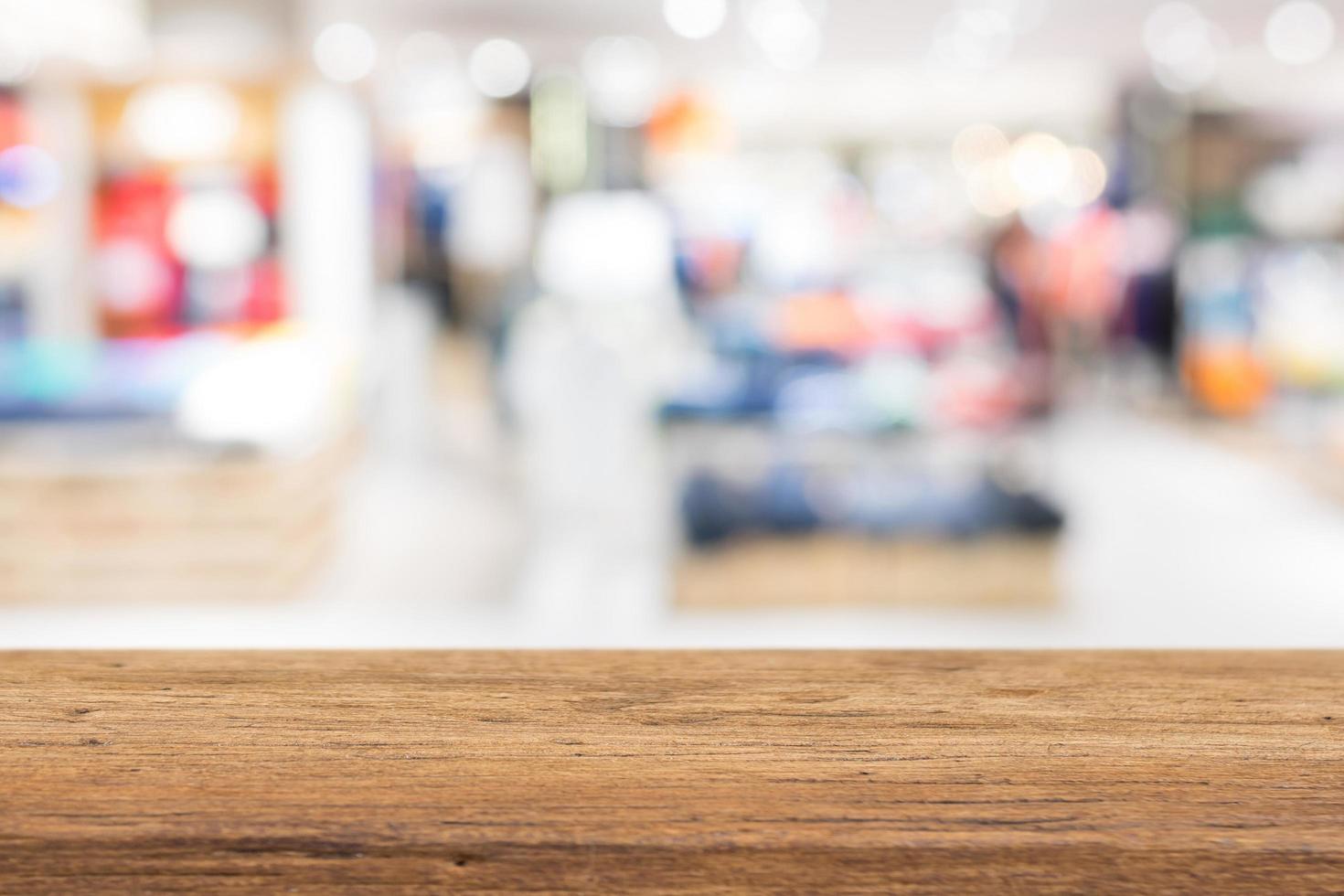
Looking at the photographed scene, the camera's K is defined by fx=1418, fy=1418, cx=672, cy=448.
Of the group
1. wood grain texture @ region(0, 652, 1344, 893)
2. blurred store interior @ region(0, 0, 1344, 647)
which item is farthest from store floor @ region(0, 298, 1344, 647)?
wood grain texture @ region(0, 652, 1344, 893)

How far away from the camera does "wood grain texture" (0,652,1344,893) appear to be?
0.62m

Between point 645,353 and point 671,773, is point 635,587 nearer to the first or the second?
point 645,353

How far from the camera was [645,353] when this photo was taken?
630 centimetres

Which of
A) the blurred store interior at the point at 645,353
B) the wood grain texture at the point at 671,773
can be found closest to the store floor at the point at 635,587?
the blurred store interior at the point at 645,353

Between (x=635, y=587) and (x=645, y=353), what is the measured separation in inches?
48.7

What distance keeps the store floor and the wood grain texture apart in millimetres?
3680

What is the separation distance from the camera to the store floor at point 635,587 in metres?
4.91

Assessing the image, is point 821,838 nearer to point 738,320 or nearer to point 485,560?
point 485,560

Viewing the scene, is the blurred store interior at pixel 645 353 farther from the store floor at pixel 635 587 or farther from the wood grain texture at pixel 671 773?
the wood grain texture at pixel 671 773

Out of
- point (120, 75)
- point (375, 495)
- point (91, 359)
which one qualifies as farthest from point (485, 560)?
point (120, 75)

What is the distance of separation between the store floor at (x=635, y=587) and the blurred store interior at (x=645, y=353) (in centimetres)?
3

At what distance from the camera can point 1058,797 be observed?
671mm

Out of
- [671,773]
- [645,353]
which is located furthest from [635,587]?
[671,773]

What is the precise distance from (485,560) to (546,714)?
18.1 ft
